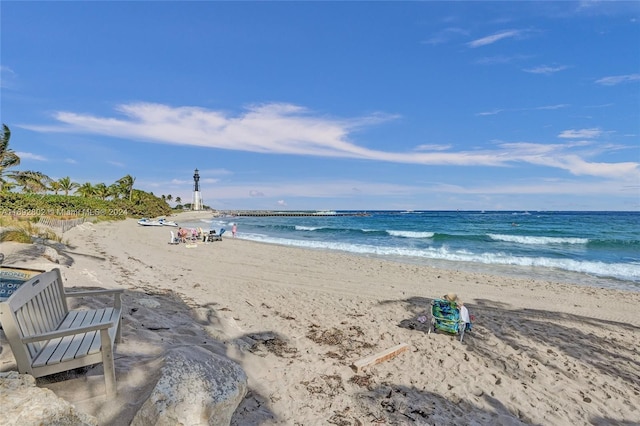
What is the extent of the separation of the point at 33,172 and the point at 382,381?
34.8 m

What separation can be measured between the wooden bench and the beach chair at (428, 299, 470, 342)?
5.44m

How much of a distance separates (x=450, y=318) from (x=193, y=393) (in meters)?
5.00

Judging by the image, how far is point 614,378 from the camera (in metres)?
5.19

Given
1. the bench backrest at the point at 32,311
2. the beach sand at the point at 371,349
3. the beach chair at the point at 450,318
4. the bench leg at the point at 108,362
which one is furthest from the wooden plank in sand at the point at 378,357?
the bench backrest at the point at 32,311

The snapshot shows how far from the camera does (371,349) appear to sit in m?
5.74

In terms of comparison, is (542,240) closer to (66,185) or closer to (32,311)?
(32,311)

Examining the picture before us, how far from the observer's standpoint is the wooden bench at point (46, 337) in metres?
2.62

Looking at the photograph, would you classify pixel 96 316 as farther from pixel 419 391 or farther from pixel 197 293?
pixel 197 293

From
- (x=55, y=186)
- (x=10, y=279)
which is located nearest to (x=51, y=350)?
(x=10, y=279)

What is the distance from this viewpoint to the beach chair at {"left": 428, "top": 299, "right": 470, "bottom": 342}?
21.0 ft

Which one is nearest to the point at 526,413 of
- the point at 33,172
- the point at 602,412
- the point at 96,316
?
the point at 602,412

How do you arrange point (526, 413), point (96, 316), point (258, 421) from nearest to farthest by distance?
1. point (258, 421)
2. point (96, 316)
3. point (526, 413)

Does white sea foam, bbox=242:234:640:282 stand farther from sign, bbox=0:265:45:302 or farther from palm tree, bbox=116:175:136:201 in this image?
palm tree, bbox=116:175:136:201

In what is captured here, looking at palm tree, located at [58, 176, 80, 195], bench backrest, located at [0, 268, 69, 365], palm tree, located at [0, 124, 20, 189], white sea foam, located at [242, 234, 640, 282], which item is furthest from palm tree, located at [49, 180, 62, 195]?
bench backrest, located at [0, 268, 69, 365]
